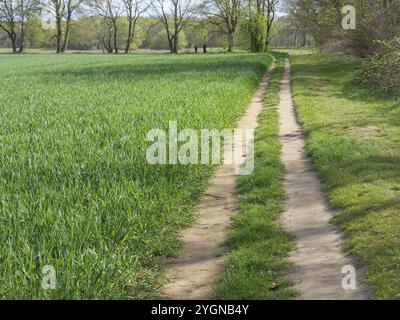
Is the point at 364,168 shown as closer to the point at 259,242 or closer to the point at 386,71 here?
the point at 259,242

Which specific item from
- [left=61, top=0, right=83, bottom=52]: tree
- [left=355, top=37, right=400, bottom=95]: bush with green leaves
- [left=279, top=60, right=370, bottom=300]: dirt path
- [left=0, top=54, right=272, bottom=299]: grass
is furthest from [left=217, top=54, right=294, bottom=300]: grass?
[left=61, top=0, right=83, bottom=52]: tree

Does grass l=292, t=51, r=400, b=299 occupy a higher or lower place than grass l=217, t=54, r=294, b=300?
higher

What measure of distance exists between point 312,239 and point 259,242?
639 millimetres

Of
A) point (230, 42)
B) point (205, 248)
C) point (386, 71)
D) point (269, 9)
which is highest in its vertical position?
point (269, 9)

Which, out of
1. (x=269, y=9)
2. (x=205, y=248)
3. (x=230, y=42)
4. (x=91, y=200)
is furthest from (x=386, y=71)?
(x=269, y=9)

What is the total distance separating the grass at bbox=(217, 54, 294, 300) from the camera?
4617 millimetres

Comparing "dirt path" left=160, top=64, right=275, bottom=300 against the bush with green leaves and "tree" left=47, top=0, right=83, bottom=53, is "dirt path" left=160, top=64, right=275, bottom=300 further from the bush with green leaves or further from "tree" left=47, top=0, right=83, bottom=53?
"tree" left=47, top=0, right=83, bottom=53

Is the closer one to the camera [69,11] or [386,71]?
[386,71]

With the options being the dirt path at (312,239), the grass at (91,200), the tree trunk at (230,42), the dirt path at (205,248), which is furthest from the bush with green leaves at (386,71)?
the tree trunk at (230,42)

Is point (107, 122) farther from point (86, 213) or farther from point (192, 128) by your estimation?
point (86, 213)

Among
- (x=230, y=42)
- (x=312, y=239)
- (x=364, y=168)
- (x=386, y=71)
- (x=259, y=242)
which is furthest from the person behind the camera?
(x=230, y=42)

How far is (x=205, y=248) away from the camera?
5.70m

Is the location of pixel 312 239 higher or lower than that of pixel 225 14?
lower

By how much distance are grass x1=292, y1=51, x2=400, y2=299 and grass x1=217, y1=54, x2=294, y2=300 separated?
29.7 inches
